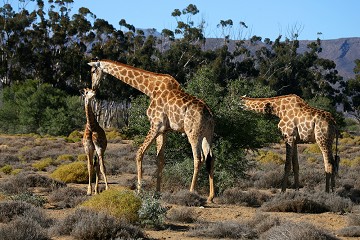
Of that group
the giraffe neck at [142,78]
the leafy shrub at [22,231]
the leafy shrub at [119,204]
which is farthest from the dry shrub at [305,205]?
the leafy shrub at [22,231]

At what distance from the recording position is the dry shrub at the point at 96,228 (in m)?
10.1

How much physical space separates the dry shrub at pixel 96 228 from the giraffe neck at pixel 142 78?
5.97 meters

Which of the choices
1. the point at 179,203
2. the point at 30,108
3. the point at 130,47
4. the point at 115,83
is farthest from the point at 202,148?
the point at 130,47

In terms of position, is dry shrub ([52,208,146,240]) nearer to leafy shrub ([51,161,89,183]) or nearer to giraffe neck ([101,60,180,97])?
giraffe neck ([101,60,180,97])

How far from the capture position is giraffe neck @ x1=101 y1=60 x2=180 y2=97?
641 inches

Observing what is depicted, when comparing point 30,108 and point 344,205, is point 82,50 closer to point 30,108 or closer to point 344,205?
point 30,108

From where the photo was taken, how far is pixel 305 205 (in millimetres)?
14758

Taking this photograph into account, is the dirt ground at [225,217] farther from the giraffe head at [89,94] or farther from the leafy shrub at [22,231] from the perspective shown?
the giraffe head at [89,94]

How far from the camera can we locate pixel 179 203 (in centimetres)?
1490

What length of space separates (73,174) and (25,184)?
112 inches

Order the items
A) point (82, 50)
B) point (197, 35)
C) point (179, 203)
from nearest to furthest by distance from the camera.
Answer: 1. point (179, 203)
2. point (82, 50)
3. point (197, 35)

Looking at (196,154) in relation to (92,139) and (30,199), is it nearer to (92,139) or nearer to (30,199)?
(92,139)

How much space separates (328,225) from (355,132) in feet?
243

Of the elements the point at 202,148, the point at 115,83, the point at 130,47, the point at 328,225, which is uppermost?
the point at 130,47
